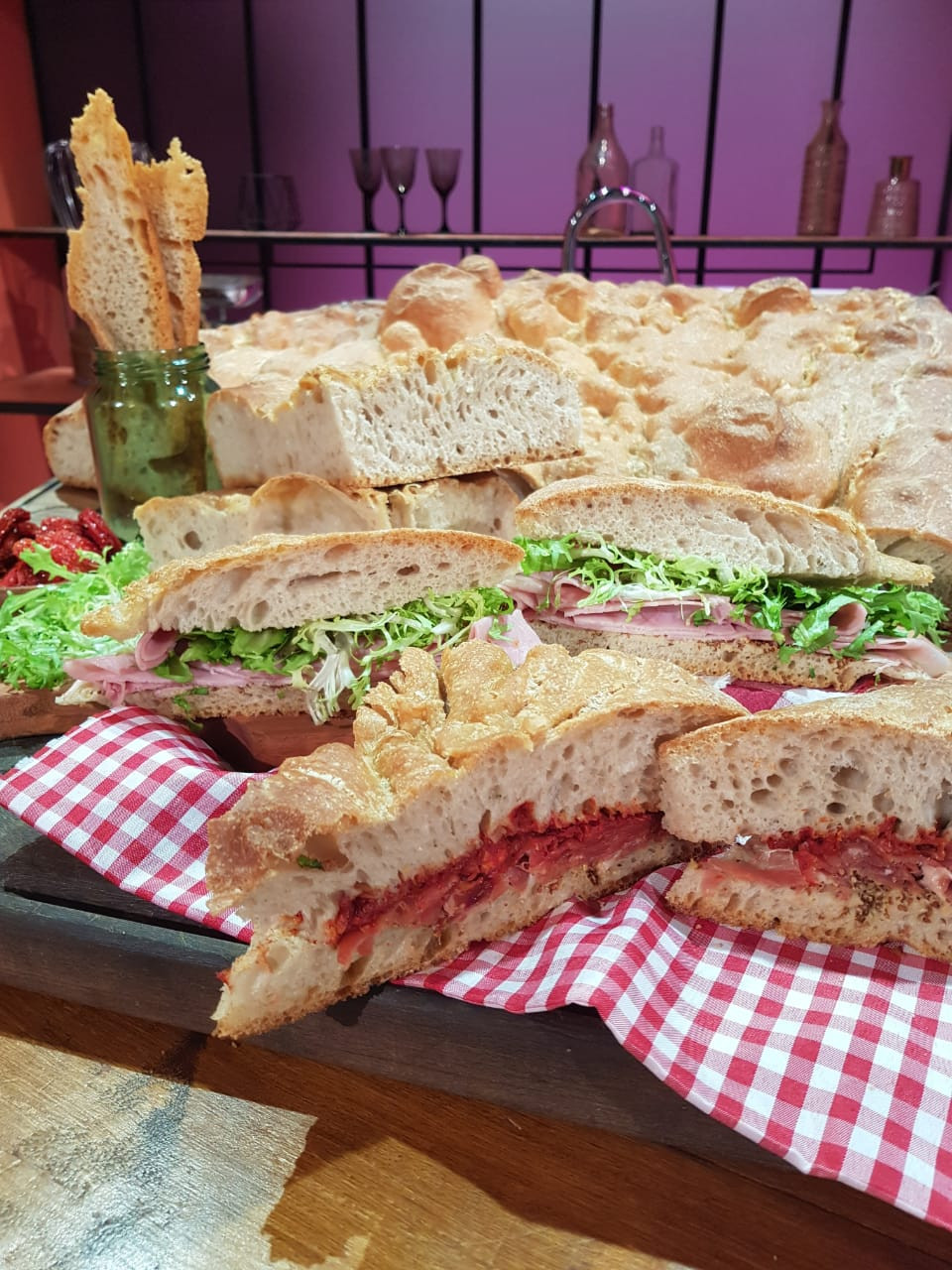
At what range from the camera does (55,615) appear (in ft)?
9.56

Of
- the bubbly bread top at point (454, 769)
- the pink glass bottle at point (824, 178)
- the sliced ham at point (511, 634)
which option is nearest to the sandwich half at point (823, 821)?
the bubbly bread top at point (454, 769)

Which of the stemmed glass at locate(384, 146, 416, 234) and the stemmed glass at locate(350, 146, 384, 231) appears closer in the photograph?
the stemmed glass at locate(384, 146, 416, 234)

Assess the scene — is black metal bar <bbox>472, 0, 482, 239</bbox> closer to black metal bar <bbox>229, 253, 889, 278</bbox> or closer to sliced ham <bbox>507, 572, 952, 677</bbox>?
black metal bar <bbox>229, 253, 889, 278</bbox>

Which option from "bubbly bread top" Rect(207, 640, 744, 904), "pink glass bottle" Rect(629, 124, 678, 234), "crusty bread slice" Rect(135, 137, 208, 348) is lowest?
"bubbly bread top" Rect(207, 640, 744, 904)

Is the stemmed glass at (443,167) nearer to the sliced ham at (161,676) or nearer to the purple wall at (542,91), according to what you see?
the purple wall at (542,91)

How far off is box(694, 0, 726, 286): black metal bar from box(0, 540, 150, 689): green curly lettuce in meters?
5.73

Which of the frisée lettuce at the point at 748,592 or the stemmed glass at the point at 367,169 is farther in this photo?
the stemmed glass at the point at 367,169

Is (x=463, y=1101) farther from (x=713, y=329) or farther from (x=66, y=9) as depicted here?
(x=66, y=9)

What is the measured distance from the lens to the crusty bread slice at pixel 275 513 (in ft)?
10.0

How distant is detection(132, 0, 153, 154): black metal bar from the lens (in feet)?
25.2

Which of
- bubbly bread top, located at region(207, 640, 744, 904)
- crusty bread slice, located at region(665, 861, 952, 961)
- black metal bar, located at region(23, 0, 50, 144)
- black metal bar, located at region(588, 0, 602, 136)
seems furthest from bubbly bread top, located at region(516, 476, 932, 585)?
black metal bar, located at region(23, 0, 50, 144)

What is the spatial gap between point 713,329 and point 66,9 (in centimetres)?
672

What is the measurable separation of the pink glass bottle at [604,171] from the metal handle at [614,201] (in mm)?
2055

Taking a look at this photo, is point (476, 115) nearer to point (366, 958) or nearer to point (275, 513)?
point (275, 513)
